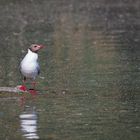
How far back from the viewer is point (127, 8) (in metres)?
51.0

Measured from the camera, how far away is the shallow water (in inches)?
542

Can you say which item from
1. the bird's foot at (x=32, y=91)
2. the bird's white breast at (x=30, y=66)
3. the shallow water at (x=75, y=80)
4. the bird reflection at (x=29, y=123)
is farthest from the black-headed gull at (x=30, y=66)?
the bird reflection at (x=29, y=123)

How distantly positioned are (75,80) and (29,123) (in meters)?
5.68

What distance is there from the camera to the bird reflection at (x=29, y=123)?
13117 millimetres

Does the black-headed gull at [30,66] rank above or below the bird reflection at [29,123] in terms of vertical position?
above

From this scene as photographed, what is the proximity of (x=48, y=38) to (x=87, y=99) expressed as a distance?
15445mm

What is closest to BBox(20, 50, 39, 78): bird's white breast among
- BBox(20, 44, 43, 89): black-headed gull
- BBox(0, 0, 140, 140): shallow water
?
BBox(20, 44, 43, 89): black-headed gull

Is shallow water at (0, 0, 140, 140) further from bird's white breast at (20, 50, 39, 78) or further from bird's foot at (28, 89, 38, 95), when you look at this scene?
bird's white breast at (20, 50, 39, 78)

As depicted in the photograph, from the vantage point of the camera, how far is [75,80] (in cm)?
1964

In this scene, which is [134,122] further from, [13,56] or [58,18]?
[58,18]

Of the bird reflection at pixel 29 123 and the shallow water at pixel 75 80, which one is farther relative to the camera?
the shallow water at pixel 75 80

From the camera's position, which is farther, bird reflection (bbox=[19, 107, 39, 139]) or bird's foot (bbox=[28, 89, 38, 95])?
bird's foot (bbox=[28, 89, 38, 95])

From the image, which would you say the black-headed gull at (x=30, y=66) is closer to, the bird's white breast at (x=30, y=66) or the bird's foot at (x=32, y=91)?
the bird's white breast at (x=30, y=66)

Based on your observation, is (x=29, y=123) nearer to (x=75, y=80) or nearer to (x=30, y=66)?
(x=30, y=66)
